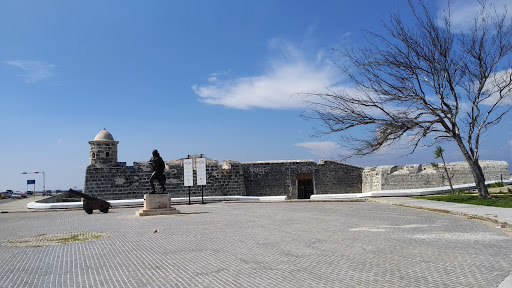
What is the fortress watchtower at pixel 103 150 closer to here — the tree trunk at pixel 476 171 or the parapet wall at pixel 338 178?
the parapet wall at pixel 338 178

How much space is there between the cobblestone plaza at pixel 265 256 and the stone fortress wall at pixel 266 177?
13525 mm

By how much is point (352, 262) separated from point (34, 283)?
400 centimetres

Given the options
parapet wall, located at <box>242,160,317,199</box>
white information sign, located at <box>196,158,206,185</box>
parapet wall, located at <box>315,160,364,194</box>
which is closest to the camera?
white information sign, located at <box>196,158,206,185</box>

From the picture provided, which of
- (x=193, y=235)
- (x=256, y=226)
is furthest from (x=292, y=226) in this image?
(x=193, y=235)

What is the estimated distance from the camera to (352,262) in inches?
220

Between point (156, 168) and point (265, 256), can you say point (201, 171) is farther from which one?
point (265, 256)

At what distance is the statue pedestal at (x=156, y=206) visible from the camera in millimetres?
13887

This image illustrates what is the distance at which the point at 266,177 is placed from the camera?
86.2ft

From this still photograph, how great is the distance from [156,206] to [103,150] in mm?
10928

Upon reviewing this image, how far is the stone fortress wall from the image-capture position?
76.6 ft

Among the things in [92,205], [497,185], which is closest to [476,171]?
[497,185]

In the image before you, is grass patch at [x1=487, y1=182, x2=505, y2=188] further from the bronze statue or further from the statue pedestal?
the bronze statue

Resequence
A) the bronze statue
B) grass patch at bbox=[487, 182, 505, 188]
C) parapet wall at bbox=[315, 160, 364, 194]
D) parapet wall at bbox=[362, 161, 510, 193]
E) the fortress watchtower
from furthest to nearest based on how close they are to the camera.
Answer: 1. parapet wall at bbox=[315, 160, 364, 194]
2. parapet wall at bbox=[362, 161, 510, 193]
3. the fortress watchtower
4. grass patch at bbox=[487, 182, 505, 188]
5. the bronze statue

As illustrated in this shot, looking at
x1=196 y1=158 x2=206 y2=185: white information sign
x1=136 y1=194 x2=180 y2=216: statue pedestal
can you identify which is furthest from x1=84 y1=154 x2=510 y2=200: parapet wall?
x1=136 y1=194 x2=180 y2=216: statue pedestal
